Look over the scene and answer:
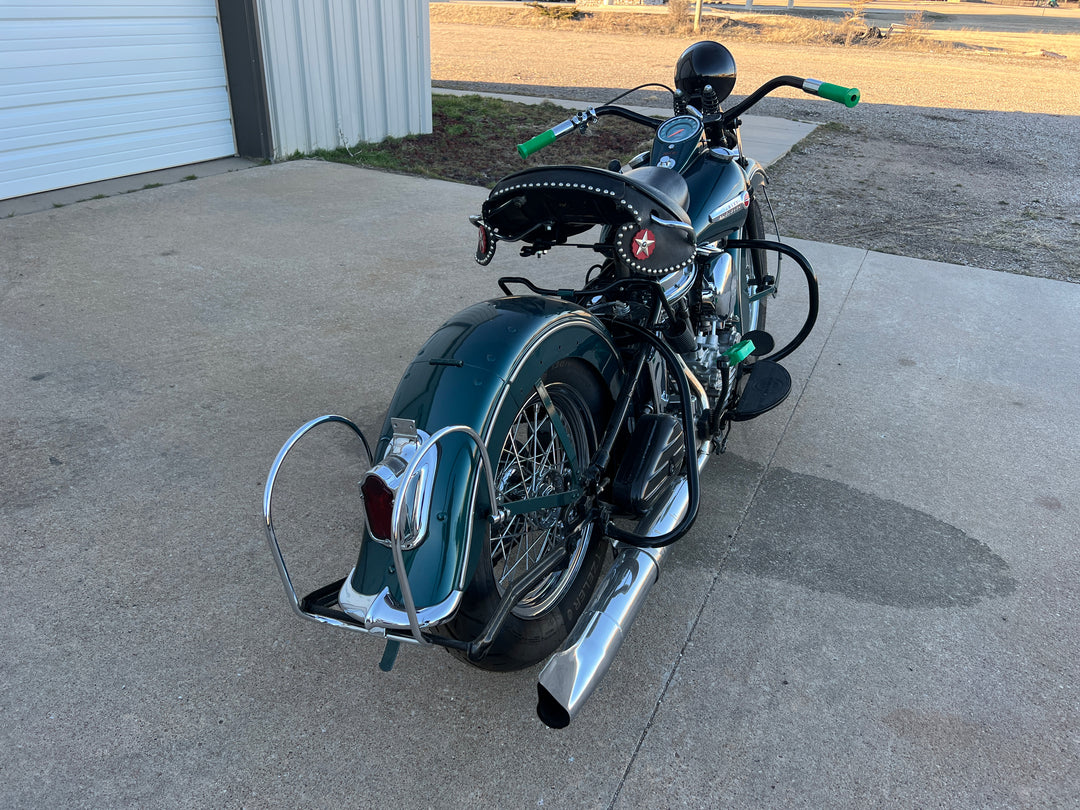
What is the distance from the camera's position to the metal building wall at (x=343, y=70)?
7242 millimetres

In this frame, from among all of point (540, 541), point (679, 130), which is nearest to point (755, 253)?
point (679, 130)

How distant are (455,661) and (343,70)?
23.3 feet

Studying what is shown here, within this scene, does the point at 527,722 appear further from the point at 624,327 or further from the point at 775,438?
the point at 775,438

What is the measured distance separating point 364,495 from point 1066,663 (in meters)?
2.12

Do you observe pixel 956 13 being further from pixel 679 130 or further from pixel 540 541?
pixel 540 541

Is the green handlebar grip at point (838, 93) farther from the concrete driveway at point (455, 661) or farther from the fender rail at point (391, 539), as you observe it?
the fender rail at point (391, 539)

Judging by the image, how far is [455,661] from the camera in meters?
2.27

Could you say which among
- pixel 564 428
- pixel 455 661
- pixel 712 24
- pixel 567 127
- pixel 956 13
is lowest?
pixel 956 13

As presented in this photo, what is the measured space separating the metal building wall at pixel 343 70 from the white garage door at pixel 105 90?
0.57 metres

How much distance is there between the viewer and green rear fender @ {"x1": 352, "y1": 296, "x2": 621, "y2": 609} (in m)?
1.69

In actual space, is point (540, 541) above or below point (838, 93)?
below

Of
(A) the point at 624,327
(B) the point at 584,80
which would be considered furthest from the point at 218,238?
(B) the point at 584,80

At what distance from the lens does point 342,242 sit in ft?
18.3

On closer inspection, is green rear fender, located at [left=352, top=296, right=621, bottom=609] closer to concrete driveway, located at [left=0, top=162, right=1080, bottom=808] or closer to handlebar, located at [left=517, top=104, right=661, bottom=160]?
concrete driveway, located at [left=0, top=162, right=1080, bottom=808]
